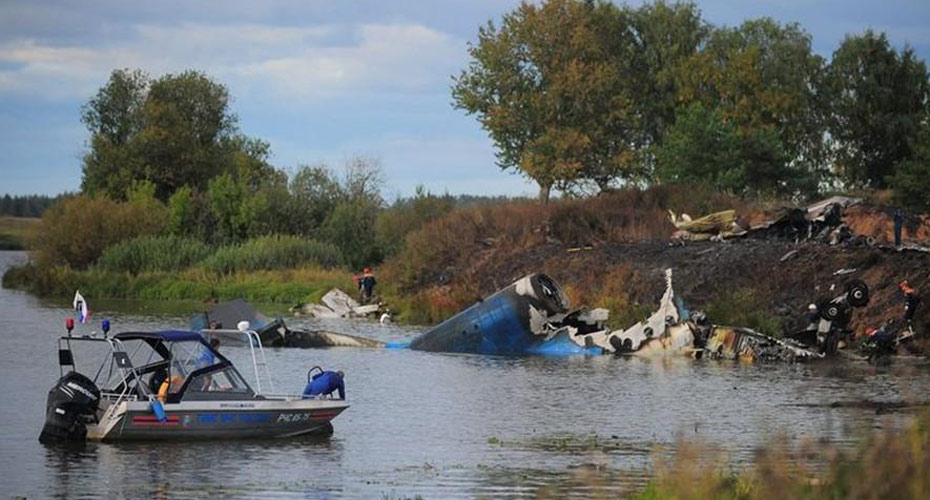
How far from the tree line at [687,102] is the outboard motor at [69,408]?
57062 mm

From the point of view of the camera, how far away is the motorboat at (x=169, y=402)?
24.1 meters

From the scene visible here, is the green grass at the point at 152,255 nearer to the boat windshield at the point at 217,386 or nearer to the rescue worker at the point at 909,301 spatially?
the rescue worker at the point at 909,301

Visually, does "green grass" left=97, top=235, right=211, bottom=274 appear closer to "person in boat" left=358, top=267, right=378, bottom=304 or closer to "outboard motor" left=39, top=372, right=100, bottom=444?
"person in boat" left=358, top=267, right=378, bottom=304

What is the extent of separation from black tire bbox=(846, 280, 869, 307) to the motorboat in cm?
2074

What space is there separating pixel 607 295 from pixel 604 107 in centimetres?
4211

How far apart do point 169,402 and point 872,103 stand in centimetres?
8372

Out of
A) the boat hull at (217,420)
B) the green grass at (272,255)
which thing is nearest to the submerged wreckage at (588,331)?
the boat hull at (217,420)

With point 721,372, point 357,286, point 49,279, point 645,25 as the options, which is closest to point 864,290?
point 721,372

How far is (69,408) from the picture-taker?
2398 centimetres

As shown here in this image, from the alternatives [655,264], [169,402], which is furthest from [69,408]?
[655,264]

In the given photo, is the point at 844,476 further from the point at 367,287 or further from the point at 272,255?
the point at 272,255

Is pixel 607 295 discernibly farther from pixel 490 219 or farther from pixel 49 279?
pixel 49 279

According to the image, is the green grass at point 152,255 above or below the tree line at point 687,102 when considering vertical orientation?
below

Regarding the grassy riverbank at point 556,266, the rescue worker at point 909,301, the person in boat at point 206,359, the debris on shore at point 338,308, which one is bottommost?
the person in boat at point 206,359
